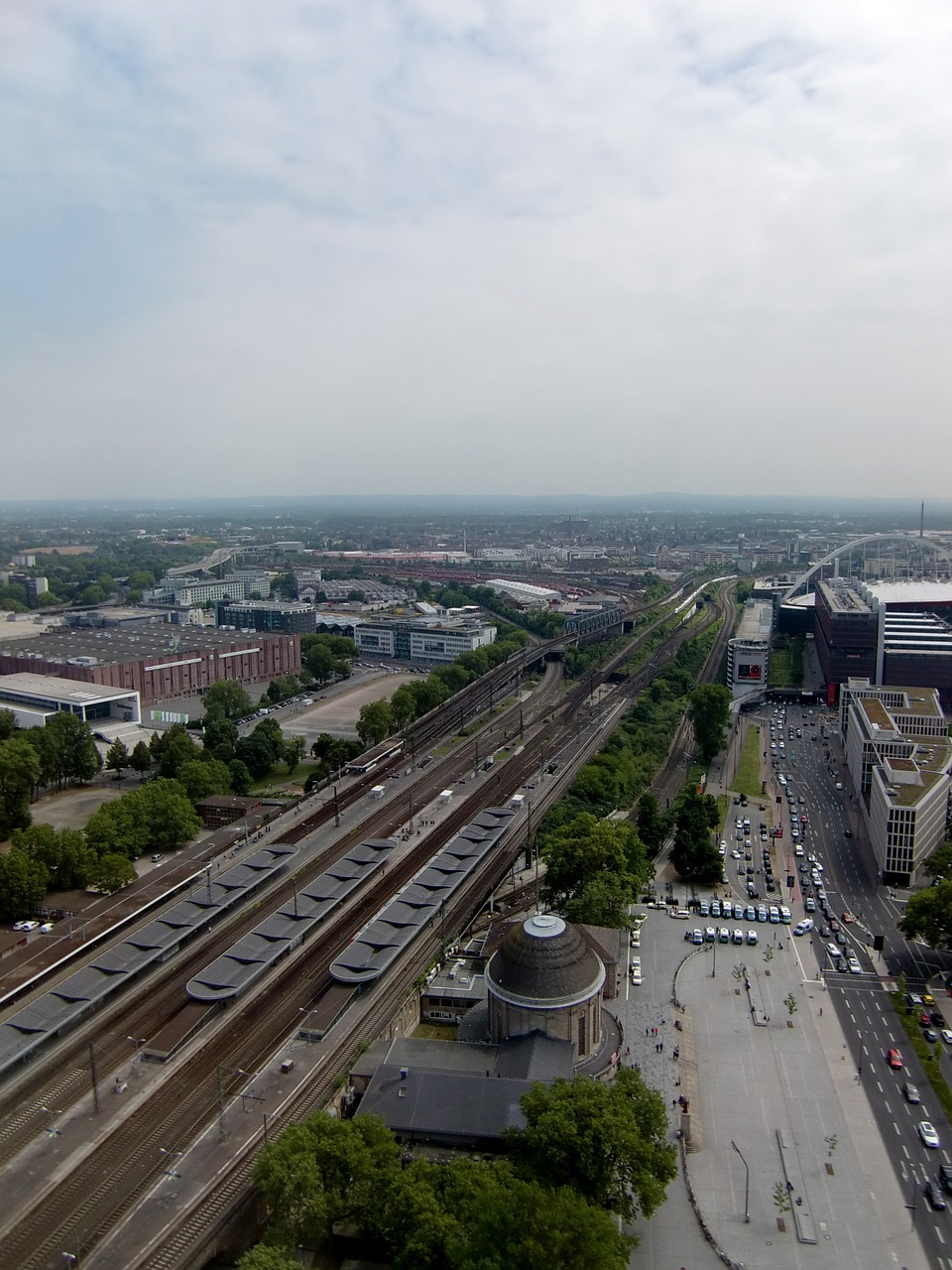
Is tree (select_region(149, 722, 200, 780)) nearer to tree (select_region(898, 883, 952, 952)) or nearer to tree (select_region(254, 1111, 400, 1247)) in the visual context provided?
tree (select_region(254, 1111, 400, 1247))

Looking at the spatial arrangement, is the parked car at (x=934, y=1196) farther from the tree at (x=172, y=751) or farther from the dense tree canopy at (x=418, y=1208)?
the tree at (x=172, y=751)

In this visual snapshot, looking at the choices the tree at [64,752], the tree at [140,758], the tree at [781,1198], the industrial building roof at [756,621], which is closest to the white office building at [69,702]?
the tree at [64,752]

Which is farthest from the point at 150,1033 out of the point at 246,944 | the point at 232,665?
the point at 232,665

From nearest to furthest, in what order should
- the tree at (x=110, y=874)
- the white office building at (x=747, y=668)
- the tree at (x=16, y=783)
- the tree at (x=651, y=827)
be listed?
the tree at (x=110, y=874) → the tree at (x=651, y=827) → the tree at (x=16, y=783) → the white office building at (x=747, y=668)

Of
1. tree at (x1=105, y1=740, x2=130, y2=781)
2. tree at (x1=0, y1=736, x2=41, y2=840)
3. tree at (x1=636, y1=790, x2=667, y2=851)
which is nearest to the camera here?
tree at (x1=636, y1=790, x2=667, y2=851)

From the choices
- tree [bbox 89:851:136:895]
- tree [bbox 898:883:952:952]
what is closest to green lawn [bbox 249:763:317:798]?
tree [bbox 89:851:136:895]

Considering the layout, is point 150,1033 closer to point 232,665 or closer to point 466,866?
point 466,866

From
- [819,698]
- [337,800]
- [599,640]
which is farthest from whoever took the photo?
[599,640]
